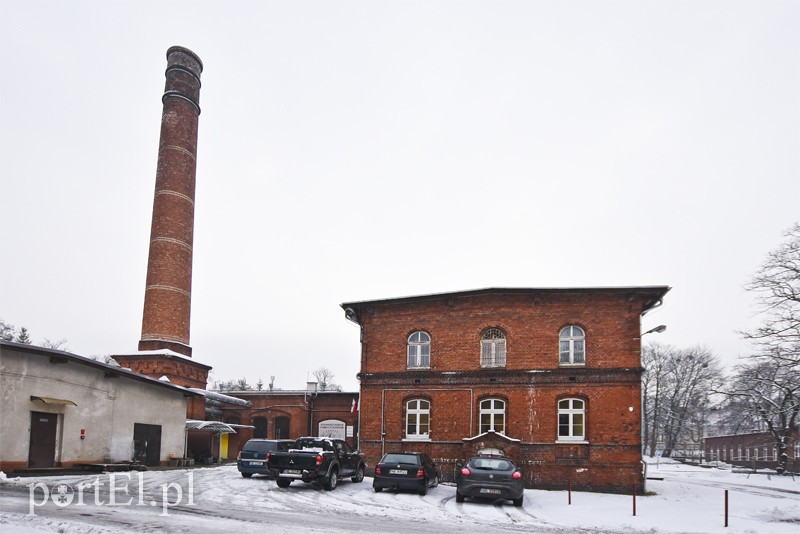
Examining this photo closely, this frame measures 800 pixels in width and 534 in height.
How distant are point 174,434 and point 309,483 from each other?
39.8ft

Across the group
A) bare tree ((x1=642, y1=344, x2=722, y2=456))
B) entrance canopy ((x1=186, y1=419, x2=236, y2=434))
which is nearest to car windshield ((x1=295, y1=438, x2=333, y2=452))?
entrance canopy ((x1=186, y1=419, x2=236, y2=434))

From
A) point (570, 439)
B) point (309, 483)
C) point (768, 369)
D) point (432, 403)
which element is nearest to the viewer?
point (309, 483)

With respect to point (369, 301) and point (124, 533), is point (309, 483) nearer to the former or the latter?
point (369, 301)

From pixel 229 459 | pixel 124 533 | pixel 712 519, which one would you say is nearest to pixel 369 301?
pixel 712 519

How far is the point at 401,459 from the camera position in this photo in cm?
1950

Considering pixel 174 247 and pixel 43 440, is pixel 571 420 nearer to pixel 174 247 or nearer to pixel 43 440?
pixel 43 440

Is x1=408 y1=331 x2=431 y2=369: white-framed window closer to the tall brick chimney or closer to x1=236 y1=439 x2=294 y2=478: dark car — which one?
x1=236 y1=439 x2=294 y2=478: dark car

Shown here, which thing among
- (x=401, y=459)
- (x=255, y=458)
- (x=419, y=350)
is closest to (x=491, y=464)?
(x=401, y=459)

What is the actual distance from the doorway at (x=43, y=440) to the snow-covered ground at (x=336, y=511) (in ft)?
6.93

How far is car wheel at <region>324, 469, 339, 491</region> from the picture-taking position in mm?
19750

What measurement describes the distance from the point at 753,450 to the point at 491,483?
6077 centimetres

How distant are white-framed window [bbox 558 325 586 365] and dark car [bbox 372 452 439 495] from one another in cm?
723

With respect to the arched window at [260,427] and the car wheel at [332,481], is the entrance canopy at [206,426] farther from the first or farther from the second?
the car wheel at [332,481]

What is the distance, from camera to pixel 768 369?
1319 inches
